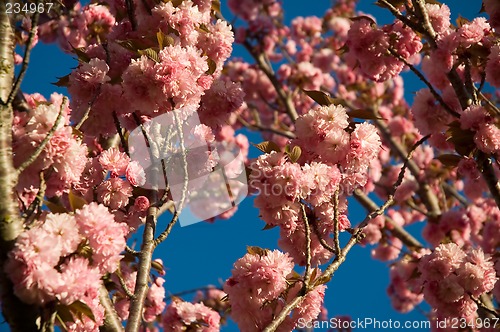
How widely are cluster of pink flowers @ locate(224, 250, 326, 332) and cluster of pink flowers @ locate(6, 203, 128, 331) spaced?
744mm

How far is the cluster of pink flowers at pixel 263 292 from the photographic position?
238 centimetres

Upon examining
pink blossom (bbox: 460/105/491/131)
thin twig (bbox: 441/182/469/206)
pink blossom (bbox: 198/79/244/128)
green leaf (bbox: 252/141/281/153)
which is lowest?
green leaf (bbox: 252/141/281/153)

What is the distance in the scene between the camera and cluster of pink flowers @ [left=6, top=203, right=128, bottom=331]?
158 centimetres

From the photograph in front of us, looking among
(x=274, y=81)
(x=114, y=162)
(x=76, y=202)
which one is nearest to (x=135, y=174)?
(x=114, y=162)

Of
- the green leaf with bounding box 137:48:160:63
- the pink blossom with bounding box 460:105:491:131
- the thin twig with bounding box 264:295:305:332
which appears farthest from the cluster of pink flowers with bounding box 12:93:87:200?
the pink blossom with bounding box 460:105:491:131

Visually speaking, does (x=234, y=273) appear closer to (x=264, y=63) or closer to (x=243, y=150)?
(x=264, y=63)

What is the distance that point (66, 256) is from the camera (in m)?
1.74

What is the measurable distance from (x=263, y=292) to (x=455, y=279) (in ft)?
4.48

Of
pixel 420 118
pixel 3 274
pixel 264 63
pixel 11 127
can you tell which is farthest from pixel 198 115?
pixel 264 63

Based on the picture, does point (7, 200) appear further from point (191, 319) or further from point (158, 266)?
point (191, 319)

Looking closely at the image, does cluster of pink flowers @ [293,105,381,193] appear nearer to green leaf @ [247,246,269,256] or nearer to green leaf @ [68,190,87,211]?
green leaf @ [247,246,269,256]

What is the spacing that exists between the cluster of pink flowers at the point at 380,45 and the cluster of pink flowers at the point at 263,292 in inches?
66.0

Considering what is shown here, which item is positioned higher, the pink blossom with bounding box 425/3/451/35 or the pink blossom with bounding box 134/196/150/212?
the pink blossom with bounding box 425/3/451/35

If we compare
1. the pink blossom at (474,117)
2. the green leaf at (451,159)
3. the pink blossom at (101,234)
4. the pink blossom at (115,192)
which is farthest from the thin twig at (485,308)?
the pink blossom at (101,234)
